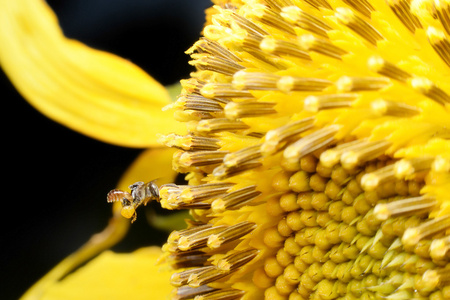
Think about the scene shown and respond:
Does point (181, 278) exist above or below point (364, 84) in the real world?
below

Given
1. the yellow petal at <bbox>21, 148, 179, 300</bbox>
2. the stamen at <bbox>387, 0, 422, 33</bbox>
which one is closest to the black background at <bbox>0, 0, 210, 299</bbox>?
the yellow petal at <bbox>21, 148, 179, 300</bbox>

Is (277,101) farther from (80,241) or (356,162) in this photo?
(80,241)

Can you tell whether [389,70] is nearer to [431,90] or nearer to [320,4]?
[431,90]

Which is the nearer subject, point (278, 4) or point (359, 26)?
point (359, 26)

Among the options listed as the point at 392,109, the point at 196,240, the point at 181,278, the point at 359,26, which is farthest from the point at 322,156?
the point at 181,278

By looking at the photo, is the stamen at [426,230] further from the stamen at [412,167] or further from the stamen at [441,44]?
the stamen at [441,44]
